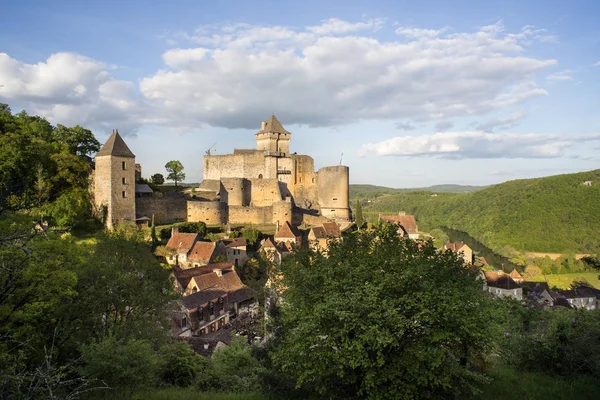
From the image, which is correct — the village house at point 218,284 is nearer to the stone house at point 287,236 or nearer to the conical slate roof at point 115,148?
the stone house at point 287,236

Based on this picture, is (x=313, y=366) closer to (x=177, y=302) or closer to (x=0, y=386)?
(x=0, y=386)

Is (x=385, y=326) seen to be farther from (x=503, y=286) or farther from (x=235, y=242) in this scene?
(x=503, y=286)

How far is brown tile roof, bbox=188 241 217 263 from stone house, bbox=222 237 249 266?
5.40 ft

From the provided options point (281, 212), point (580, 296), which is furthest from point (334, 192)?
point (580, 296)

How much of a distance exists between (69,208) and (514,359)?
30600 millimetres

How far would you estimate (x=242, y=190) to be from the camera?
4741cm

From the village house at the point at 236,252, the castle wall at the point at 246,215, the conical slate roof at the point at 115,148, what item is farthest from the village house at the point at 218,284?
the castle wall at the point at 246,215

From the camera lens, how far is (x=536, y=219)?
96375 millimetres

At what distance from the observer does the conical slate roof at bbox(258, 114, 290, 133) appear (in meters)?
53.6

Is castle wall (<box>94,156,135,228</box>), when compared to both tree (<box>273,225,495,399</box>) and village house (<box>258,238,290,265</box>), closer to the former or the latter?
village house (<box>258,238,290,265</box>)

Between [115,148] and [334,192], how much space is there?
25.1 metres

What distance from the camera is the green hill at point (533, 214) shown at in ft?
283

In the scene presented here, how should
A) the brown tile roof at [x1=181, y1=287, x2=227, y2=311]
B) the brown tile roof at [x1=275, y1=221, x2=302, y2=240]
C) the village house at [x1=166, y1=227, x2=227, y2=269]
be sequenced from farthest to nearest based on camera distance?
the brown tile roof at [x1=275, y1=221, x2=302, y2=240] < the village house at [x1=166, y1=227, x2=227, y2=269] < the brown tile roof at [x1=181, y1=287, x2=227, y2=311]

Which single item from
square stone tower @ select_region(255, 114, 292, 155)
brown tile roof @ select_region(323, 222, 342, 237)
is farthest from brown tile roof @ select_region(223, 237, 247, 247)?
square stone tower @ select_region(255, 114, 292, 155)
